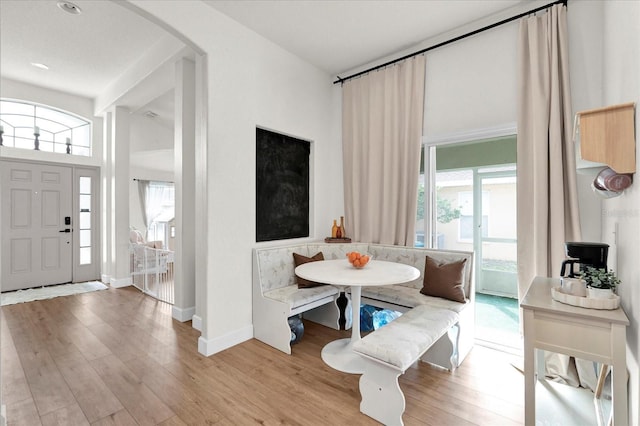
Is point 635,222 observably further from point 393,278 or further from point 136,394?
point 136,394

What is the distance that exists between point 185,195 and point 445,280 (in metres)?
3.05

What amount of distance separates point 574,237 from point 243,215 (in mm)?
2934

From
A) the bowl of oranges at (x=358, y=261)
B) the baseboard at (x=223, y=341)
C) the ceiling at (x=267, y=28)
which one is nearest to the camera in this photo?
the bowl of oranges at (x=358, y=261)

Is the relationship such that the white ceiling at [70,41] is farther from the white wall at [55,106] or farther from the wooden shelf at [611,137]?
the wooden shelf at [611,137]

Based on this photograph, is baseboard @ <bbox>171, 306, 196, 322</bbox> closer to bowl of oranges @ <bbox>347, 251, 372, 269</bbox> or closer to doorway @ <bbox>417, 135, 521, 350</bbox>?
bowl of oranges @ <bbox>347, 251, 372, 269</bbox>

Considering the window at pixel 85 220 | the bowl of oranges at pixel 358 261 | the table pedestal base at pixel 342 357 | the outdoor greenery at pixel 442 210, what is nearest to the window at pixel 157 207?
the window at pixel 85 220

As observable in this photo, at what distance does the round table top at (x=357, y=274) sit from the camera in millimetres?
2037

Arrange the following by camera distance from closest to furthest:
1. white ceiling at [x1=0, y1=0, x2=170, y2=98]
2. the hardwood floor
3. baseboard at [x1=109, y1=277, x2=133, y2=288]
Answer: the hardwood floor, white ceiling at [x1=0, y1=0, x2=170, y2=98], baseboard at [x1=109, y1=277, x2=133, y2=288]

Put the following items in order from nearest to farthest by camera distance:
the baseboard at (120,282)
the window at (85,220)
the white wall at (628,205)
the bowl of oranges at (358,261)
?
the white wall at (628,205)
the bowl of oranges at (358,261)
the baseboard at (120,282)
the window at (85,220)

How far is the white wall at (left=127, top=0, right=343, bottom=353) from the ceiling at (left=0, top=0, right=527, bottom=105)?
248 mm

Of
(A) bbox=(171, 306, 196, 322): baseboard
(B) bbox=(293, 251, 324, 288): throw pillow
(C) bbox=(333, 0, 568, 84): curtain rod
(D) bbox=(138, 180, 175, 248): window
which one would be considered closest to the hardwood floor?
(A) bbox=(171, 306, 196, 322): baseboard

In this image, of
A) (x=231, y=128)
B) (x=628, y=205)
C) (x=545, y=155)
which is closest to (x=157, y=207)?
(x=231, y=128)

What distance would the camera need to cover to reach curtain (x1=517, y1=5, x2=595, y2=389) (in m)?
2.27

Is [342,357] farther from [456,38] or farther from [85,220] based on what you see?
[85,220]
